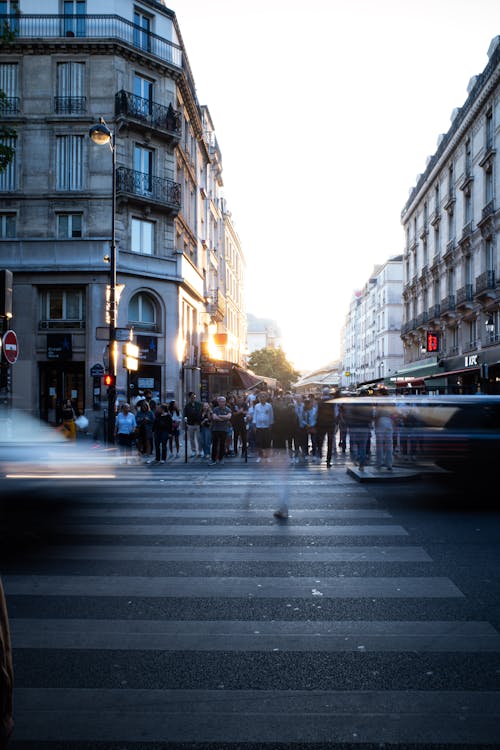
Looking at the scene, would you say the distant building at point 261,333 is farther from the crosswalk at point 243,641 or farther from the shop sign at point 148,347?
the crosswalk at point 243,641

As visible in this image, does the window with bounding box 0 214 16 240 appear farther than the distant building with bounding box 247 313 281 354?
No

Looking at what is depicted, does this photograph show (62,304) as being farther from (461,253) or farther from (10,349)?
(461,253)

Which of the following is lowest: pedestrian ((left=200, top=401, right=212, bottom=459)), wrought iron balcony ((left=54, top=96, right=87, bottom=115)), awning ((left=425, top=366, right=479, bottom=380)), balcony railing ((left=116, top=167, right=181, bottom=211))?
pedestrian ((left=200, top=401, right=212, bottom=459))

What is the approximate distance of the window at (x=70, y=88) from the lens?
28.5m

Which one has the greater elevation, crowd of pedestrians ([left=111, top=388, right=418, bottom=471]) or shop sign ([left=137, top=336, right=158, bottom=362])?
shop sign ([left=137, top=336, right=158, bottom=362])

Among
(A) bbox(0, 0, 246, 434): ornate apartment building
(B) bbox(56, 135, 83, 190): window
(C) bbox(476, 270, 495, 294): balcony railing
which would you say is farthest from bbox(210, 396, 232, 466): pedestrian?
(C) bbox(476, 270, 495, 294): balcony railing

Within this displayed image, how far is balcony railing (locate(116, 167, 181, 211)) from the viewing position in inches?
1135

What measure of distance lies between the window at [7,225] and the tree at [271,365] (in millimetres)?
54960

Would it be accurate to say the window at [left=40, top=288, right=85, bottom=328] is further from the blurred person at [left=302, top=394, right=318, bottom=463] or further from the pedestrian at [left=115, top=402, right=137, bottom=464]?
the blurred person at [left=302, top=394, right=318, bottom=463]

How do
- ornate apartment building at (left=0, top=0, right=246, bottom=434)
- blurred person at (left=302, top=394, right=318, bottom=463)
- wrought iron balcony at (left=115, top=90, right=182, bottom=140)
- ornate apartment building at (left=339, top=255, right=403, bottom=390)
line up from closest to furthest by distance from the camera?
blurred person at (left=302, top=394, right=318, bottom=463), ornate apartment building at (left=0, top=0, right=246, bottom=434), wrought iron balcony at (left=115, top=90, right=182, bottom=140), ornate apartment building at (left=339, top=255, right=403, bottom=390)

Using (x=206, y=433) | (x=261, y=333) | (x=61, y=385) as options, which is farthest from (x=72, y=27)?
(x=261, y=333)

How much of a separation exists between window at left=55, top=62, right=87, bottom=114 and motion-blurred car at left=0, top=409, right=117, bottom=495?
78.8ft

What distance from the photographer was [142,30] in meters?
29.6

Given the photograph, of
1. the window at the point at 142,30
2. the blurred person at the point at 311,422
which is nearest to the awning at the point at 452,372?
the blurred person at the point at 311,422
